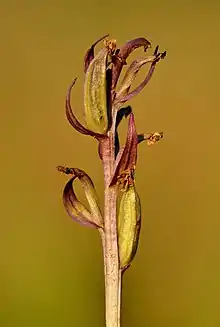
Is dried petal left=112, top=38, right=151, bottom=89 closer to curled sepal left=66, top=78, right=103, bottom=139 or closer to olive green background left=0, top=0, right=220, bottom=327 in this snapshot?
curled sepal left=66, top=78, right=103, bottom=139

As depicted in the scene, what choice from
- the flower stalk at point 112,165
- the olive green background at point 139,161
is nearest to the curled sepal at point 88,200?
the flower stalk at point 112,165

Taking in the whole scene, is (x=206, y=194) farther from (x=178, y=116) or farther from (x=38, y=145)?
(x=38, y=145)

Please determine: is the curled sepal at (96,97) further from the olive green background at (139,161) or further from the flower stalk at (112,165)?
the olive green background at (139,161)

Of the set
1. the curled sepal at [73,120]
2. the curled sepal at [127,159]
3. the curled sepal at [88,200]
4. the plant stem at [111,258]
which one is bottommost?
the plant stem at [111,258]

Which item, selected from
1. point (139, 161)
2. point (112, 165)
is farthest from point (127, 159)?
point (139, 161)

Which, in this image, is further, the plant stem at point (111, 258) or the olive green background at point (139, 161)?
the olive green background at point (139, 161)
